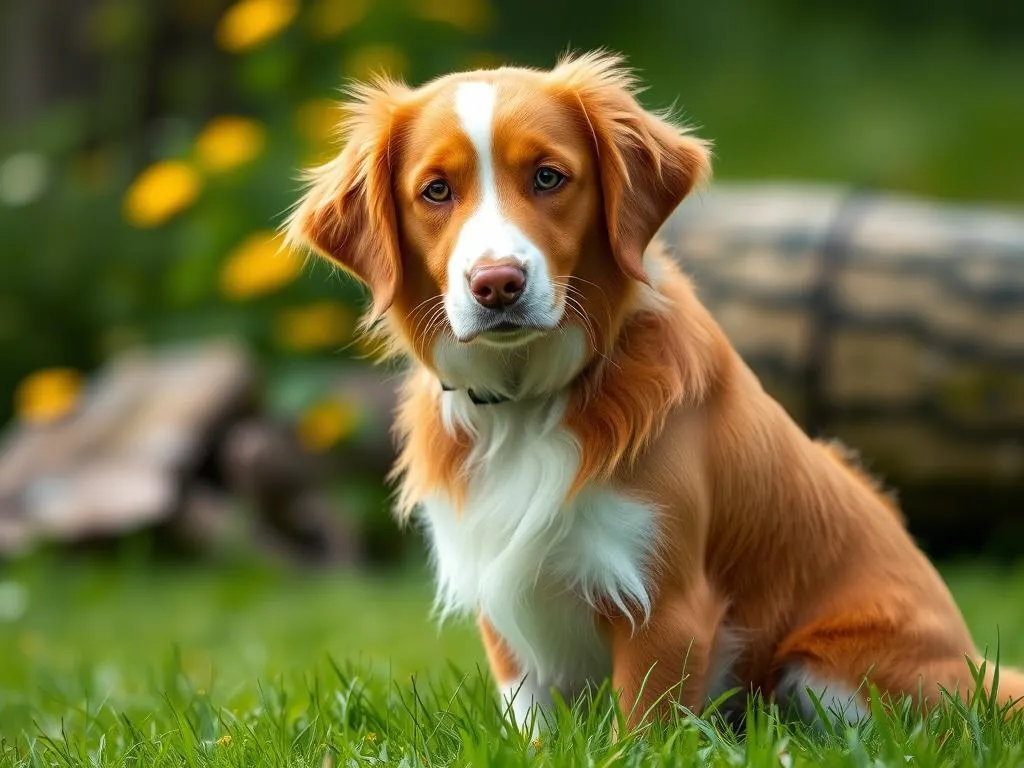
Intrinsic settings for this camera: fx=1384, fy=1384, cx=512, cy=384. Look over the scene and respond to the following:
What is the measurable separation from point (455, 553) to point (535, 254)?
0.76 metres

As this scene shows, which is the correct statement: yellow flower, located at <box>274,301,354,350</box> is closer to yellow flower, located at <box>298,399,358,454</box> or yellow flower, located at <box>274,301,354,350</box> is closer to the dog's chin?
yellow flower, located at <box>298,399,358,454</box>

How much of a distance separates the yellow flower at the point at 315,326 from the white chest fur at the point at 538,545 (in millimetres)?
3972

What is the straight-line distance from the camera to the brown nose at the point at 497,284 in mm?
2756

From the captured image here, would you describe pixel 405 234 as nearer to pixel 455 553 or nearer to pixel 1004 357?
pixel 455 553

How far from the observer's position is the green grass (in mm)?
2650

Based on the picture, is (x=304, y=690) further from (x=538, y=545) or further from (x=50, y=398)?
(x=50, y=398)

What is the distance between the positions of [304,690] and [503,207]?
60.2 inches

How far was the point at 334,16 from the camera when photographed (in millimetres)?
7441

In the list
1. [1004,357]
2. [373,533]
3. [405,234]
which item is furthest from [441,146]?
[373,533]

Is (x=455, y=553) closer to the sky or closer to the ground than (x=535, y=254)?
closer to the ground

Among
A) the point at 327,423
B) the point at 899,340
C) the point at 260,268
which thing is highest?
the point at 899,340

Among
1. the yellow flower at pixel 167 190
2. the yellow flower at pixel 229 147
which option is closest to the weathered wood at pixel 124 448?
the yellow flower at pixel 167 190

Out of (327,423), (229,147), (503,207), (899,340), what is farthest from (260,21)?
(503,207)

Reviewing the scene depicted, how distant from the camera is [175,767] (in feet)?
9.35
